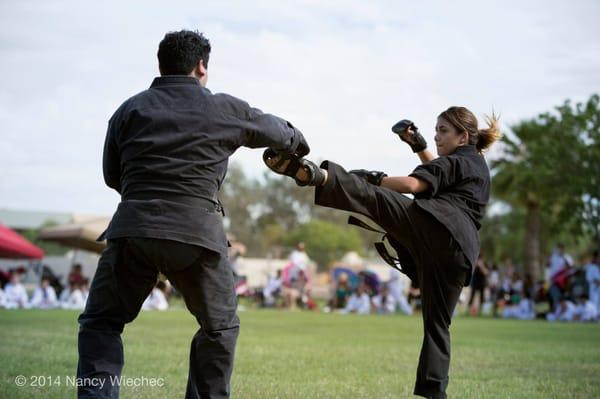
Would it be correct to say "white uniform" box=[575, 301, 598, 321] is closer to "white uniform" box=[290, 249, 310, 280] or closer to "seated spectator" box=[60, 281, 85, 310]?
"white uniform" box=[290, 249, 310, 280]

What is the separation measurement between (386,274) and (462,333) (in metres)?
36.8

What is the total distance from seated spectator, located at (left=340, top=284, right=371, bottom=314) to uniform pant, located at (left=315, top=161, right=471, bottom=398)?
966 inches

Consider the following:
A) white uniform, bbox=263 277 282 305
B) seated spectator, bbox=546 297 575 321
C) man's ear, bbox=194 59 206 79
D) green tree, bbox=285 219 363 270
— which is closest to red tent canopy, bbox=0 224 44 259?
white uniform, bbox=263 277 282 305

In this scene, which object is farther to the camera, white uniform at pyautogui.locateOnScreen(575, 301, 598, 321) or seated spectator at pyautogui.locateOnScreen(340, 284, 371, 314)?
seated spectator at pyautogui.locateOnScreen(340, 284, 371, 314)

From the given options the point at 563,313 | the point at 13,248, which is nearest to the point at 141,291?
the point at 563,313

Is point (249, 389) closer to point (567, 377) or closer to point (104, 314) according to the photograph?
point (104, 314)

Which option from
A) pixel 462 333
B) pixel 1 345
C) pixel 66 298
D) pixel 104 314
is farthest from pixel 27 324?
pixel 66 298

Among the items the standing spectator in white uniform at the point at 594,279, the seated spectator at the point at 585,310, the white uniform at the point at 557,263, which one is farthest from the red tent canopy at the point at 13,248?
the standing spectator in white uniform at the point at 594,279

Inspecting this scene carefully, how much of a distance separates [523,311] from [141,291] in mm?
25902

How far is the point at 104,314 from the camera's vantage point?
15.7 feet

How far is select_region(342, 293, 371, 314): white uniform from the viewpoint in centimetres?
3015

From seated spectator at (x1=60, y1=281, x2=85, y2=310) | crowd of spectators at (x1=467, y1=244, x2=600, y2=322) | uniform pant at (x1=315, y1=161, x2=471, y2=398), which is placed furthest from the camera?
seated spectator at (x1=60, y1=281, x2=85, y2=310)

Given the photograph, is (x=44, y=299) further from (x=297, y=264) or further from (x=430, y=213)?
(x=430, y=213)

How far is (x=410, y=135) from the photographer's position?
6.52 meters
